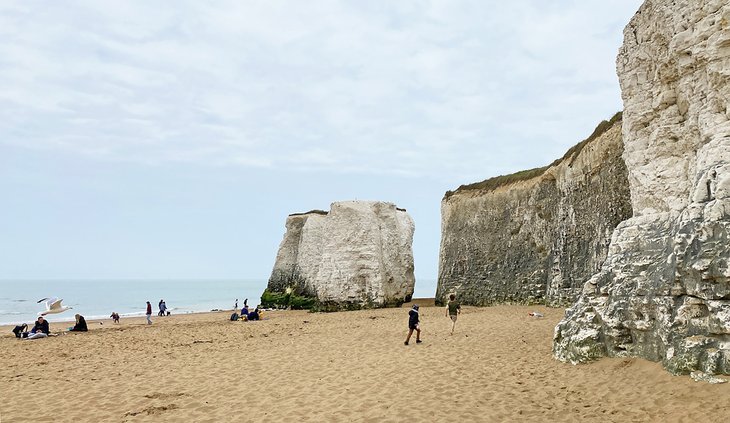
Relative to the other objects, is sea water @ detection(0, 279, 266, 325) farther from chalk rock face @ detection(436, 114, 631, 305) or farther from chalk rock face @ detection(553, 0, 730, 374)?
chalk rock face @ detection(553, 0, 730, 374)

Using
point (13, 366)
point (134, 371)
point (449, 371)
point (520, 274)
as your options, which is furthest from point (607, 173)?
point (13, 366)

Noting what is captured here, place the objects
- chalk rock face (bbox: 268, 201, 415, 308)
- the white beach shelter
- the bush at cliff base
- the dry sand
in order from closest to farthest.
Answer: the dry sand → the white beach shelter → chalk rock face (bbox: 268, 201, 415, 308) → the bush at cliff base

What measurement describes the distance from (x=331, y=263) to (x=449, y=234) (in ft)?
26.7

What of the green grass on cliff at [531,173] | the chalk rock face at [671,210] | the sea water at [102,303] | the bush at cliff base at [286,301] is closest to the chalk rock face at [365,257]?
the bush at cliff base at [286,301]

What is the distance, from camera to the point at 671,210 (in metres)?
8.59

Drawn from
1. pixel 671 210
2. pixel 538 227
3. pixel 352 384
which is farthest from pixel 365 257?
pixel 671 210

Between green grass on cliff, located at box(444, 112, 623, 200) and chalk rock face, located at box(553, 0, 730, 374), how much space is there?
868 cm

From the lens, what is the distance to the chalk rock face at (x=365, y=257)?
29438 millimetres

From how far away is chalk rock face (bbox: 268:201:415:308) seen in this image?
2944 cm

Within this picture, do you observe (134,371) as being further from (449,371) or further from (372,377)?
(449,371)

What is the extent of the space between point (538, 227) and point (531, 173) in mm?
A: 3414

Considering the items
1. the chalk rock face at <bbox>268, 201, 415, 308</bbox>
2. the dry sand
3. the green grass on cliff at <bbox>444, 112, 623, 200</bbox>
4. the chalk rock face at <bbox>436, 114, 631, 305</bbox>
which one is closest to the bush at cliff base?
the chalk rock face at <bbox>268, 201, 415, 308</bbox>

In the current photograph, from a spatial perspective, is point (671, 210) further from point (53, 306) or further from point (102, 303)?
point (102, 303)

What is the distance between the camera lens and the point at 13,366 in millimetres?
12602
